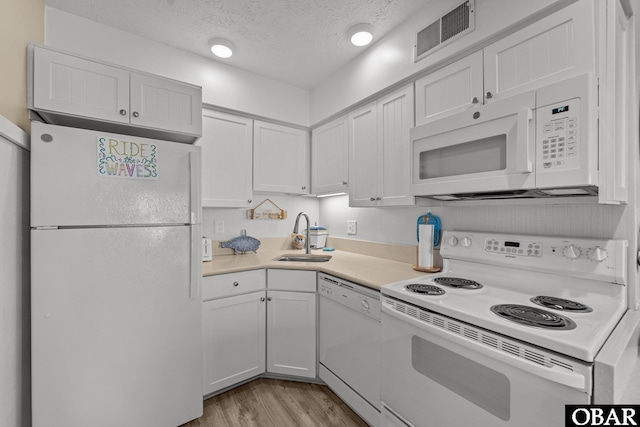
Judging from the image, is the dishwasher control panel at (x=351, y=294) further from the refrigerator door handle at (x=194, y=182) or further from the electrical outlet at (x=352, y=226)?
the refrigerator door handle at (x=194, y=182)

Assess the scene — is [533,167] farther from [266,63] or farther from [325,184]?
[266,63]

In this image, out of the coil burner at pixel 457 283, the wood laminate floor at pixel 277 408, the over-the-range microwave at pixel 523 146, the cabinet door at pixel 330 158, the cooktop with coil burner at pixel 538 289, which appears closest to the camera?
the cooktop with coil burner at pixel 538 289

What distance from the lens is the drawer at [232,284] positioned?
5.81 feet

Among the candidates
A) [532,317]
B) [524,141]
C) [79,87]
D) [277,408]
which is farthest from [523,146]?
[79,87]

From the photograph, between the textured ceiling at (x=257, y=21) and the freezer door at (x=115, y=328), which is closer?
the freezer door at (x=115, y=328)

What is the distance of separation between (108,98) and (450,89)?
1.86m

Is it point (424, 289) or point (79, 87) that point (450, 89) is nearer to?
point (424, 289)

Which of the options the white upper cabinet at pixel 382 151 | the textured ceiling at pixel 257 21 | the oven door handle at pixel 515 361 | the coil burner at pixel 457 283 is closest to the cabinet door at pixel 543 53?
the white upper cabinet at pixel 382 151

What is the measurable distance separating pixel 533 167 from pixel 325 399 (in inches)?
71.5

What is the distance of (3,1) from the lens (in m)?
1.19

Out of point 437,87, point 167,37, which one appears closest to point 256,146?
point 167,37

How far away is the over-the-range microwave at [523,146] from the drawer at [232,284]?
4.20ft

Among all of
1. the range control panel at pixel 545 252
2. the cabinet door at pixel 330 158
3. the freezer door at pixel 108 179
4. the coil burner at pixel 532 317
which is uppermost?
the cabinet door at pixel 330 158

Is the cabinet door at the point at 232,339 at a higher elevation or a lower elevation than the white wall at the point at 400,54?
lower
